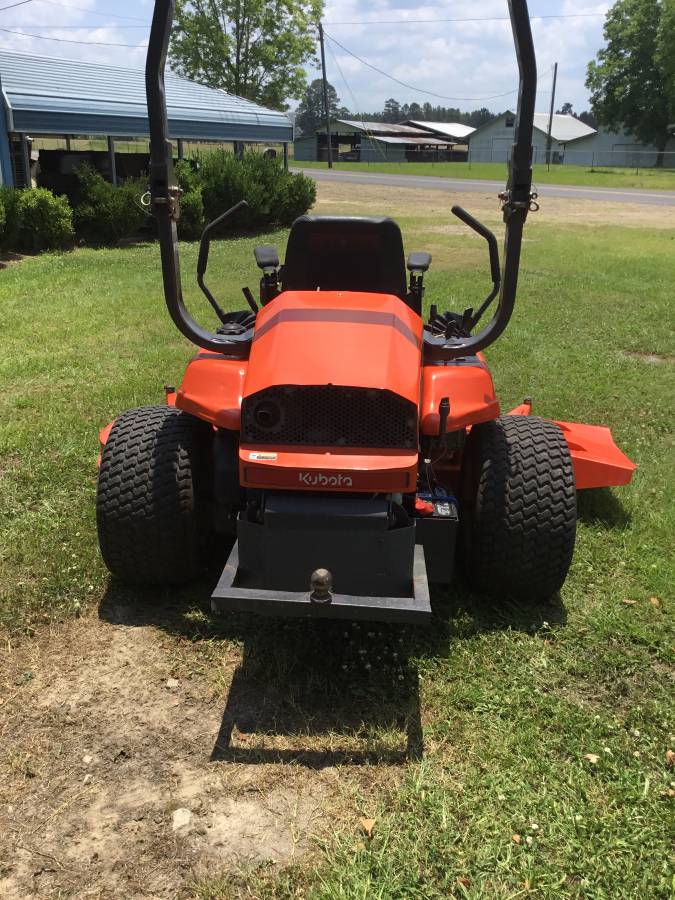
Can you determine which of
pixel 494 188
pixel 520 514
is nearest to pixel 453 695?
pixel 520 514

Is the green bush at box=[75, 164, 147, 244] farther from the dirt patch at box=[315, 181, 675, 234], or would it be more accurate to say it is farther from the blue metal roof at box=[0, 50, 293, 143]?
the dirt patch at box=[315, 181, 675, 234]

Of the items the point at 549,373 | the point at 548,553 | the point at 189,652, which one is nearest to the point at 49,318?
the point at 549,373

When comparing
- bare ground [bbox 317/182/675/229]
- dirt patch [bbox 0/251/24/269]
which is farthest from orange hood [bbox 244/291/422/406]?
bare ground [bbox 317/182/675/229]

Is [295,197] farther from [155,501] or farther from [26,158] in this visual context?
[155,501]

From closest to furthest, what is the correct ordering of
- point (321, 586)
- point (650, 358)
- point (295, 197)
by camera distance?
point (321, 586) < point (650, 358) < point (295, 197)

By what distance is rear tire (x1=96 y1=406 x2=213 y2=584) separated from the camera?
3.02 m

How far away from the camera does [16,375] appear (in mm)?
6156

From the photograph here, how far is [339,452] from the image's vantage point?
263cm

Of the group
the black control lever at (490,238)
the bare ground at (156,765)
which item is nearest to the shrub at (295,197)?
the black control lever at (490,238)

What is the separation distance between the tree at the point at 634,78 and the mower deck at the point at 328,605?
2279 inches

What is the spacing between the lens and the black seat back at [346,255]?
134 inches

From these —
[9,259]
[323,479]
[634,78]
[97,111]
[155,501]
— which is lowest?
[9,259]

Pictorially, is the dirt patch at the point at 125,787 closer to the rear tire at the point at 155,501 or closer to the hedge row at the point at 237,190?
the rear tire at the point at 155,501

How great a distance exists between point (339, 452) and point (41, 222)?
11467 mm
